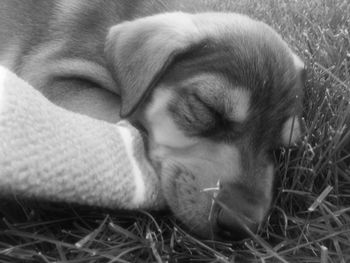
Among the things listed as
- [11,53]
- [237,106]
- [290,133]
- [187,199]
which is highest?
[237,106]

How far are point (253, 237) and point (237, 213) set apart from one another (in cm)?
12

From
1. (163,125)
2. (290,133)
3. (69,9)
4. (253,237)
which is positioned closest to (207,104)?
(163,125)

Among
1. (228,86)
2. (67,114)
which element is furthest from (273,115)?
(67,114)

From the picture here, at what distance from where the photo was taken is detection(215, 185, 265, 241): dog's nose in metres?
1.90

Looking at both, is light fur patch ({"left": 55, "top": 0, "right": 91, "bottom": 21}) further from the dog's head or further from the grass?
the grass

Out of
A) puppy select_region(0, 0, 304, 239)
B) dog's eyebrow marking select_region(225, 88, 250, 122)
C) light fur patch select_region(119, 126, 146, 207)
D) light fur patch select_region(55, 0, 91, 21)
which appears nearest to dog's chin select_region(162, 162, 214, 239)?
puppy select_region(0, 0, 304, 239)

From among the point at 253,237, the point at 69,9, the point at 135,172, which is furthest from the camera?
the point at 69,9

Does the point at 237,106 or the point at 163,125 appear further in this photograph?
the point at 163,125

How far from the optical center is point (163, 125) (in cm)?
247

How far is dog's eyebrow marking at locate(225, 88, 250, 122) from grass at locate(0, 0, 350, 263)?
0.98 feet

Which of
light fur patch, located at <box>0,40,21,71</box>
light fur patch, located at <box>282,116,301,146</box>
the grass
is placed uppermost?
light fur patch, located at <box>282,116,301,146</box>

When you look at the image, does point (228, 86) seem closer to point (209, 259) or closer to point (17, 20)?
point (209, 259)

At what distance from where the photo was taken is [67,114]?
2107 mm

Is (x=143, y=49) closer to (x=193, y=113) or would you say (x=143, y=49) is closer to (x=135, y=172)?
(x=193, y=113)
